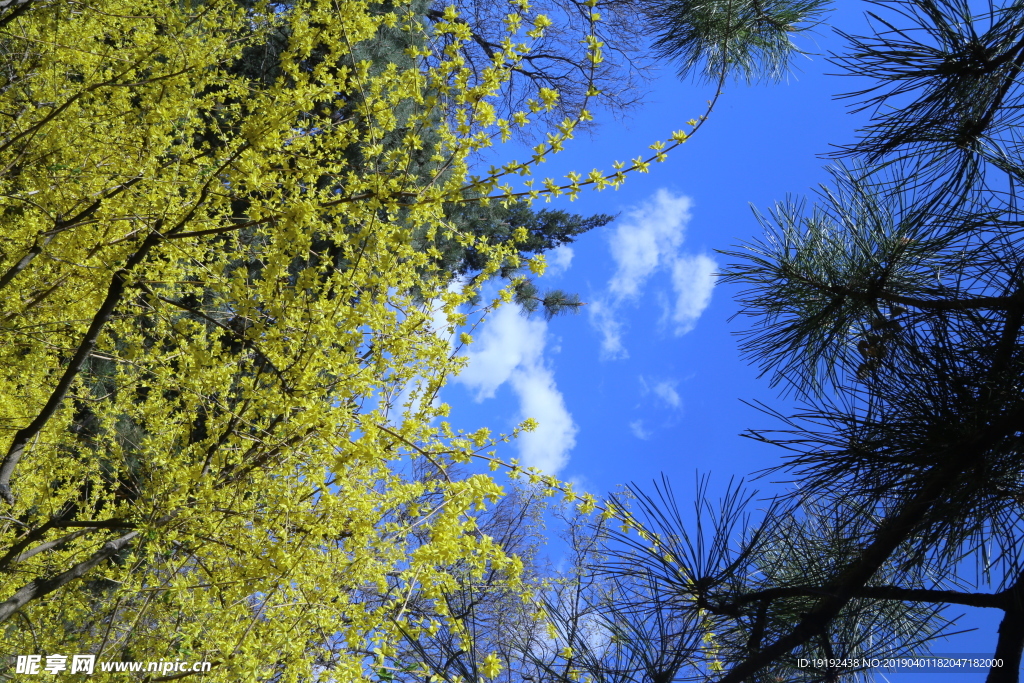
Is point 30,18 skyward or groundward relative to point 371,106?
skyward

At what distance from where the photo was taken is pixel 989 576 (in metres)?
1.45

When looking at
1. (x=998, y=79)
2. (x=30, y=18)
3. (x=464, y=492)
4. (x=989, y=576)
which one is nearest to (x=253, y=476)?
(x=464, y=492)

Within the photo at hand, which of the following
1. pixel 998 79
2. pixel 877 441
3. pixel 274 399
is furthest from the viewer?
pixel 274 399

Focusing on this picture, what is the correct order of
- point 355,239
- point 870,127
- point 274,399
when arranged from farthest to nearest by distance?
point 355,239 < point 274,399 < point 870,127

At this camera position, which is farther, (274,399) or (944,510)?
(274,399)

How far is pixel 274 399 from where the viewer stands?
2.57 meters

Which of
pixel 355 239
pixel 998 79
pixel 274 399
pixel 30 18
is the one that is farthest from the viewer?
pixel 30 18

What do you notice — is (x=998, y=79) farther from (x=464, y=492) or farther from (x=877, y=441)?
(x=464, y=492)

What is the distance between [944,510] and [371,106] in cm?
251

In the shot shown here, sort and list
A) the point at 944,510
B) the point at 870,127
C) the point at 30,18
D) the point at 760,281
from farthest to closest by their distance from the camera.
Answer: the point at 30,18, the point at 760,281, the point at 870,127, the point at 944,510

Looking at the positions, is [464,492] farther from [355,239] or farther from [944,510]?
[944,510]

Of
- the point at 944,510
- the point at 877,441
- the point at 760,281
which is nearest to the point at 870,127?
the point at 760,281

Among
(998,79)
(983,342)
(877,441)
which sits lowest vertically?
(877,441)

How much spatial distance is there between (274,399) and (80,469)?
2196 millimetres
